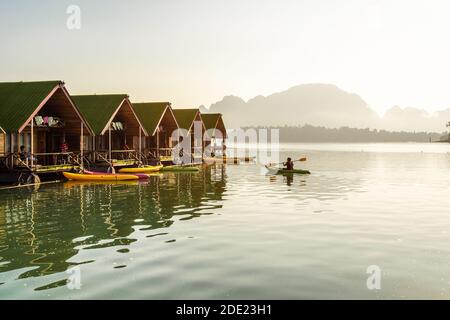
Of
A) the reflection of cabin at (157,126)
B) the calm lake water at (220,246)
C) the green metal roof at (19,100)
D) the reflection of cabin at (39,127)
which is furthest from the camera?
the reflection of cabin at (157,126)

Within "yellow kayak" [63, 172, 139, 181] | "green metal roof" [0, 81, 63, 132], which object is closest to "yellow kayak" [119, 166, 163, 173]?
"yellow kayak" [63, 172, 139, 181]

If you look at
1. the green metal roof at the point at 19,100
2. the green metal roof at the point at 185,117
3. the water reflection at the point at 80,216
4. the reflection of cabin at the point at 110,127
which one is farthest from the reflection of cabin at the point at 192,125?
the water reflection at the point at 80,216

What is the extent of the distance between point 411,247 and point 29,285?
10431 millimetres

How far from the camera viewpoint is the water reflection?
13.6m

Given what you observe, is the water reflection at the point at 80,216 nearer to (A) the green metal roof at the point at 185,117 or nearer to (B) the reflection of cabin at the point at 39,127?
(B) the reflection of cabin at the point at 39,127

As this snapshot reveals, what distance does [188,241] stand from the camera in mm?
15383

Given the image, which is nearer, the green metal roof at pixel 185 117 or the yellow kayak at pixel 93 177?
the yellow kayak at pixel 93 177

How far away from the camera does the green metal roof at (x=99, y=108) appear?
4250cm

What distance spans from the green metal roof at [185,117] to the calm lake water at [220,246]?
36548mm

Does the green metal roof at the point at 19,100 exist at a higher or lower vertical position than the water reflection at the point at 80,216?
higher

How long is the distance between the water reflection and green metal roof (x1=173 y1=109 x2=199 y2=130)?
30.1 metres
